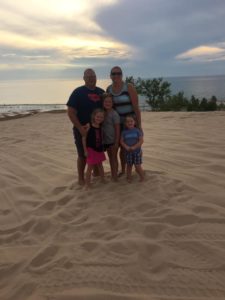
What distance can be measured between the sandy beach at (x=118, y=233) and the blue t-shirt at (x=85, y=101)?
99 centimetres

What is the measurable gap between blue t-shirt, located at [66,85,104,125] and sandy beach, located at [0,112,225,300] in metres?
0.99

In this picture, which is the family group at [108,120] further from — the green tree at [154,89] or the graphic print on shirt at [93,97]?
the green tree at [154,89]

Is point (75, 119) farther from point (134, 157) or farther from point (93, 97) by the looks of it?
point (134, 157)

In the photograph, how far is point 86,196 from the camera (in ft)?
15.6

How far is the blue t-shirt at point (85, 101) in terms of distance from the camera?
5.02m

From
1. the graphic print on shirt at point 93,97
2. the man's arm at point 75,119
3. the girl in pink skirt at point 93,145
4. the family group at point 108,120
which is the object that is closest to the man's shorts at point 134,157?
the family group at point 108,120

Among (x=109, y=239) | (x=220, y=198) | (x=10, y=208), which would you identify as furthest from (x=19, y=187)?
(x=220, y=198)

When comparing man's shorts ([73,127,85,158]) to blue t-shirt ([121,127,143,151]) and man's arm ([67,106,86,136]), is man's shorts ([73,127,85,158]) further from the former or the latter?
blue t-shirt ([121,127,143,151])

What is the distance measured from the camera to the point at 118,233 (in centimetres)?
361

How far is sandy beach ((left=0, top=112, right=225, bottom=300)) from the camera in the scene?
9.37ft

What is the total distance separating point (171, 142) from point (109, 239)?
4.32 meters

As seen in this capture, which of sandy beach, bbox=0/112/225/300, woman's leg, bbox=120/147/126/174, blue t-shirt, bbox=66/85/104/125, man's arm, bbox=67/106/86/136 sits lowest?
sandy beach, bbox=0/112/225/300

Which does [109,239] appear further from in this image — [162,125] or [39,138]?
[162,125]

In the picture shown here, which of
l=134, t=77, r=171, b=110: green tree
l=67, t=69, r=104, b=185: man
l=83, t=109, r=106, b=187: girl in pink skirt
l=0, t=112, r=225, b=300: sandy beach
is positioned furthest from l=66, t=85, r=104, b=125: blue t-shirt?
l=134, t=77, r=171, b=110: green tree
